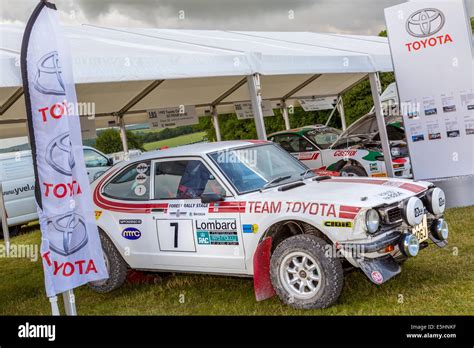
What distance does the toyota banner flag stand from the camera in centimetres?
518

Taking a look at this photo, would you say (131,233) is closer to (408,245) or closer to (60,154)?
(60,154)

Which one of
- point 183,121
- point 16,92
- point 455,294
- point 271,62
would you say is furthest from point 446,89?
point 16,92

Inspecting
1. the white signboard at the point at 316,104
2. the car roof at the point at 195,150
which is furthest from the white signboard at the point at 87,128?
the white signboard at the point at 316,104

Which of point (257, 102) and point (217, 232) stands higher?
point (257, 102)

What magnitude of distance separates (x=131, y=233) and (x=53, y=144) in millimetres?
1728

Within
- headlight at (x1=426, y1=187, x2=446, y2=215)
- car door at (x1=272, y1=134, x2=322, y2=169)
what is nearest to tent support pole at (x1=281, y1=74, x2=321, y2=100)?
car door at (x1=272, y1=134, x2=322, y2=169)

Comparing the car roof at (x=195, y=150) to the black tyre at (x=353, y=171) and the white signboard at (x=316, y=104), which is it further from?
the white signboard at (x=316, y=104)

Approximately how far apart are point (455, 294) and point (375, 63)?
5.86 metres

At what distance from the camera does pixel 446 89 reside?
8727mm

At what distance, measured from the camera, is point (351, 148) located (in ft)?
39.3

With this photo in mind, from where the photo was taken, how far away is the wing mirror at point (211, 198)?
5816 mm

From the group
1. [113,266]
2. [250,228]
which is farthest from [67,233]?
[250,228]

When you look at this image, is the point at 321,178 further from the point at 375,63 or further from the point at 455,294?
the point at 375,63

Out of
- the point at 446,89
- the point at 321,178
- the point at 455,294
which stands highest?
the point at 446,89
